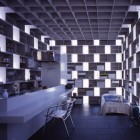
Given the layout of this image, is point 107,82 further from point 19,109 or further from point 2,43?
point 19,109

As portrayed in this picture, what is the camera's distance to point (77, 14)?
754cm

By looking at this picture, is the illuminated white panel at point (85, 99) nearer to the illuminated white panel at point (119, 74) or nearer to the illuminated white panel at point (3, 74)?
the illuminated white panel at point (119, 74)

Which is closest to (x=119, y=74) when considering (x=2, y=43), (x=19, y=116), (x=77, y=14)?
(x=77, y=14)

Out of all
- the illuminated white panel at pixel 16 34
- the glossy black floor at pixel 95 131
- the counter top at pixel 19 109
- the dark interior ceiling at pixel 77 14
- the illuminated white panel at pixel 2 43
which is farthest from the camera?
the illuminated white panel at pixel 16 34

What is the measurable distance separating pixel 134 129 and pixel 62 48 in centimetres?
683

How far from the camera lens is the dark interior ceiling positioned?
634 cm

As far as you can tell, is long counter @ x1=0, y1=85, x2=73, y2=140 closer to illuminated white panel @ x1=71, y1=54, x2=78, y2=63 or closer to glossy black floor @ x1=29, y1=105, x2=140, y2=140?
glossy black floor @ x1=29, y1=105, x2=140, y2=140

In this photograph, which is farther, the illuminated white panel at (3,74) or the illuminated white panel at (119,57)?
the illuminated white panel at (119,57)

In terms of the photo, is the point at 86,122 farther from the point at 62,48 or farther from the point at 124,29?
the point at 62,48

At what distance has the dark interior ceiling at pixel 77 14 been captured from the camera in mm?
6340

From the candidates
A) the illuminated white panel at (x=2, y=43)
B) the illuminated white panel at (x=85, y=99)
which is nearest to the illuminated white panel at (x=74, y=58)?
the illuminated white panel at (x=85, y=99)

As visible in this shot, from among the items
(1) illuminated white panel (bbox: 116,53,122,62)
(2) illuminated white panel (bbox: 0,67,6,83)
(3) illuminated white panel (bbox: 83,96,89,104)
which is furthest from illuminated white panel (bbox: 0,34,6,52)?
(1) illuminated white panel (bbox: 116,53,122,62)

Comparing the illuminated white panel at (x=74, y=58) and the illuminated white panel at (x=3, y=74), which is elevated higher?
the illuminated white panel at (x=74, y=58)

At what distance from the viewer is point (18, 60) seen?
794 cm
